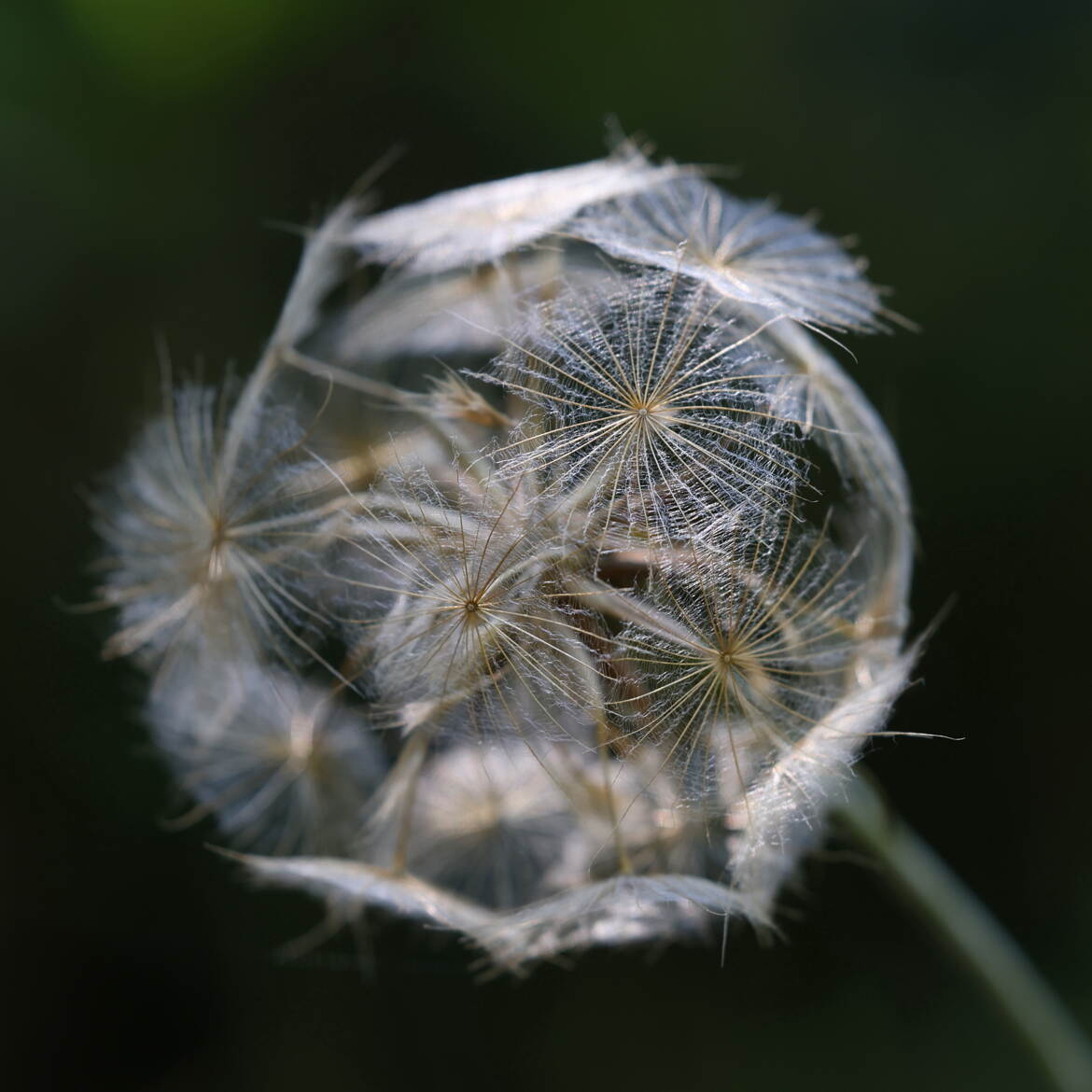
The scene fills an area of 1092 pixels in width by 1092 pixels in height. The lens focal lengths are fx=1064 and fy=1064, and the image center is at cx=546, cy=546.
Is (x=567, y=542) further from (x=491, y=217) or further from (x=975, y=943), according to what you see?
(x=975, y=943)

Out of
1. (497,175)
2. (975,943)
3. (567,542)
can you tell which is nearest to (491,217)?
(567,542)

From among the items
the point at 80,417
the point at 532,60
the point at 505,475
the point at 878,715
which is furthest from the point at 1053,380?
the point at 80,417

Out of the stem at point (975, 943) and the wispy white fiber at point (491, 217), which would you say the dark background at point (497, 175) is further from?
the wispy white fiber at point (491, 217)

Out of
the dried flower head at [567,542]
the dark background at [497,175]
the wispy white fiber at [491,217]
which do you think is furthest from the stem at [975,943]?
the dark background at [497,175]

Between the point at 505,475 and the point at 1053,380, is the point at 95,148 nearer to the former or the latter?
the point at 505,475

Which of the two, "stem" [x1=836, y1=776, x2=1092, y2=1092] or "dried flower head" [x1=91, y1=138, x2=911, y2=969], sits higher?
"dried flower head" [x1=91, y1=138, x2=911, y2=969]

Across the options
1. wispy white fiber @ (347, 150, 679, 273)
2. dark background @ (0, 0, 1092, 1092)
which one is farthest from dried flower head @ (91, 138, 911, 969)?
dark background @ (0, 0, 1092, 1092)

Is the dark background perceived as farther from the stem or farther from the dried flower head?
the dried flower head
